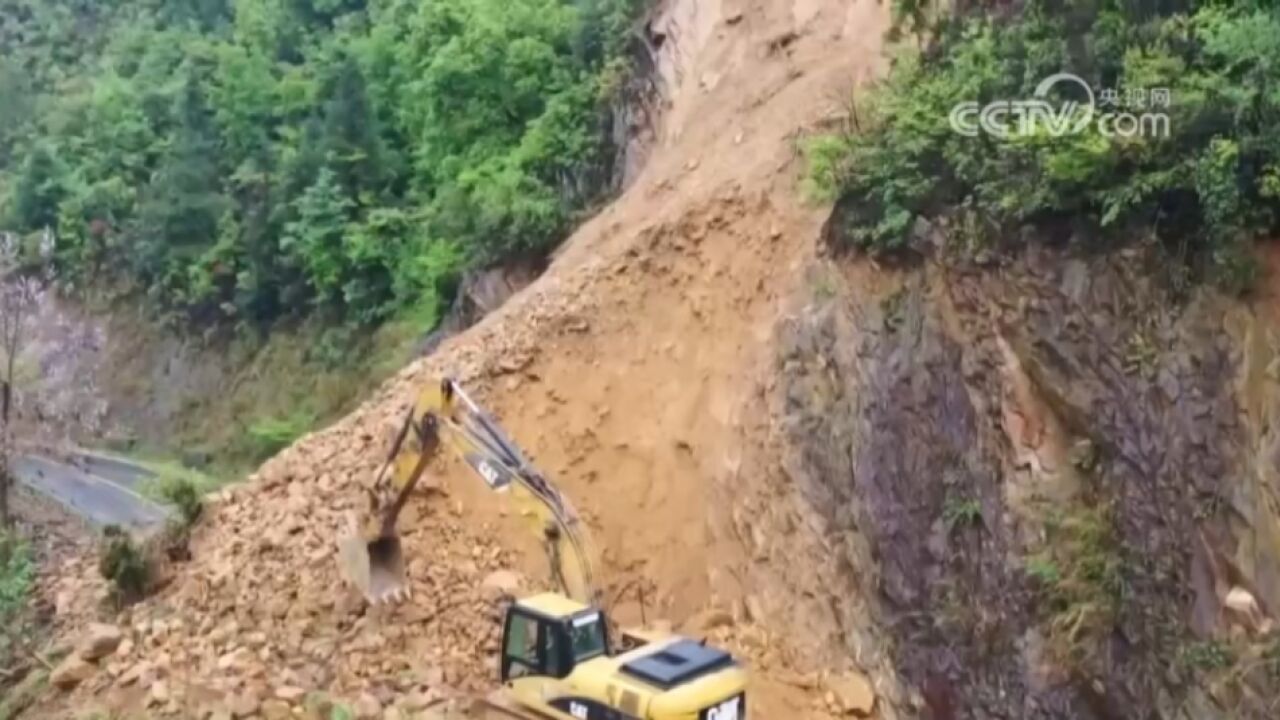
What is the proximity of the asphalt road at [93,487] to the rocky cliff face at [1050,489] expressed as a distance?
1518 centimetres

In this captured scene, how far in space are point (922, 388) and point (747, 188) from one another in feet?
16.9

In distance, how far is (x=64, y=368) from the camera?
30.2 metres

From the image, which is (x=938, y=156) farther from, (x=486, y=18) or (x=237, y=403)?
(x=237, y=403)

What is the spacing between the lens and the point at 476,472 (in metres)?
12.4

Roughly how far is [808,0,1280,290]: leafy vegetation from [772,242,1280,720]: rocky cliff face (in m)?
0.35

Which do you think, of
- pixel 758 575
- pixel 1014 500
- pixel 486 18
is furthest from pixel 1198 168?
pixel 486 18

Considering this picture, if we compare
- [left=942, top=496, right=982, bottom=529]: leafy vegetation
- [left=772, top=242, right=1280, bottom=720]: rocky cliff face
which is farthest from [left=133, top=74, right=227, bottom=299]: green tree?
[left=942, top=496, right=982, bottom=529]: leafy vegetation

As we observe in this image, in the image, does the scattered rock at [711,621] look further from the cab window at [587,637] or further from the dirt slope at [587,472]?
the cab window at [587,637]

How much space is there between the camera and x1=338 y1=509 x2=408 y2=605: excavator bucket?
12742 millimetres

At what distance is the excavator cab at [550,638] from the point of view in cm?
1003

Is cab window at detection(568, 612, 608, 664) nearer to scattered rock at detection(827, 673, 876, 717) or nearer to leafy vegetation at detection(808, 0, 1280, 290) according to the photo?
scattered rock at detection(827, 673, 876, 717)

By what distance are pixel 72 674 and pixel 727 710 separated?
23.7ft

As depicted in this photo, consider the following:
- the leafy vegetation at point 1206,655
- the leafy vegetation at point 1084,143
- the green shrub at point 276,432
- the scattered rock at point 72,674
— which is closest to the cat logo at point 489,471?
the leafy vegetation at point 1084,143

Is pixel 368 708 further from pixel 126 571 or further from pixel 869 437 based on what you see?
pixel 869 437
